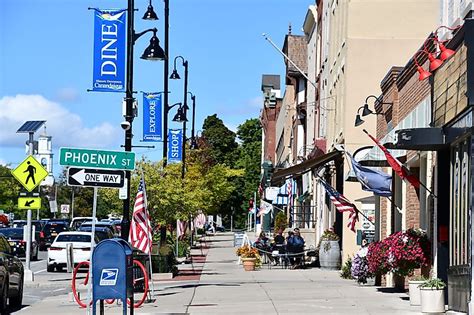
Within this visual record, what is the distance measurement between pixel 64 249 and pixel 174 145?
9.34 m

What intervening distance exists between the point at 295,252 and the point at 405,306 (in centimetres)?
1718

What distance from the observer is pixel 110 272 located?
15.3 m

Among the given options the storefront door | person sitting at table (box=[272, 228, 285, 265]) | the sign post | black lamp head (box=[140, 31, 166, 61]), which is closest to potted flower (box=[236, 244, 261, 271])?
person sitting at table (box=[272, 228, 285, 265])

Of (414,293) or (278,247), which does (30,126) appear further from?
(414,293)

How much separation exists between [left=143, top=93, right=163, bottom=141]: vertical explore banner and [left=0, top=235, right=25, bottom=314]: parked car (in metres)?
12.8

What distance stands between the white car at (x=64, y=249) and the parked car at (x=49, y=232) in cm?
1795

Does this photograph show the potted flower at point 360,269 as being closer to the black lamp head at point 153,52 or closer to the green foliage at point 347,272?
the green foliage at point 347,272

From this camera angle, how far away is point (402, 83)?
23.1 metres

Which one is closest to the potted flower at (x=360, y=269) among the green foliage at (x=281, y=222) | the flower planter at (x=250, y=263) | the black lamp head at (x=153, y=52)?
the black lamp head at (x=153, y=52)

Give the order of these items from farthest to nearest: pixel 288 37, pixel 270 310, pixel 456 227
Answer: pixel 288 37
pixel 270 310
pixel 456 227

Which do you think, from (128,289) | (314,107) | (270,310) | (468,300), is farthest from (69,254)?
(314,107)

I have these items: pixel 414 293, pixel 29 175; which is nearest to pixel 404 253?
pixel 414 293

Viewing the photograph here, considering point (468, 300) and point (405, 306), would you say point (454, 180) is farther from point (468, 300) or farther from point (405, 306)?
point (405, 306)

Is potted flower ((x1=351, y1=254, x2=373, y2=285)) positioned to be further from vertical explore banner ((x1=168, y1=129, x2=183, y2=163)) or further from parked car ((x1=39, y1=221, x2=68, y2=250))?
parked car ((x1=39, y1=221, x2=68, y2=250))
